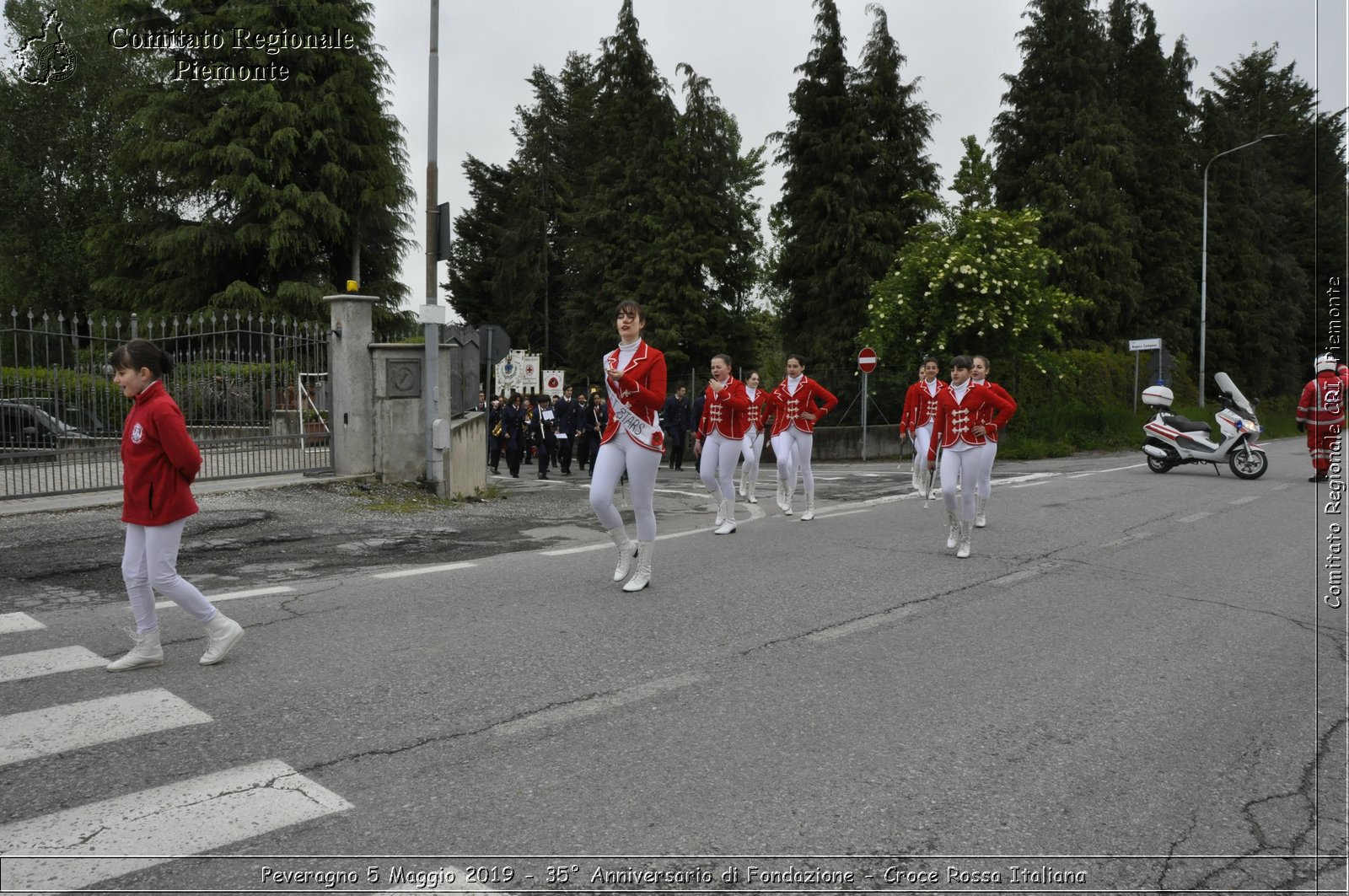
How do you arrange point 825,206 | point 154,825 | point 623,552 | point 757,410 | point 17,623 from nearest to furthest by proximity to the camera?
1. point 154,825
2. point 17,623
3. point 623,552
4. point 757,410
5. point 825,206

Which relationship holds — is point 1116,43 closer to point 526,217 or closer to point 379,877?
point 526,217

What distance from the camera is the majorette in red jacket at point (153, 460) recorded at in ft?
17.1

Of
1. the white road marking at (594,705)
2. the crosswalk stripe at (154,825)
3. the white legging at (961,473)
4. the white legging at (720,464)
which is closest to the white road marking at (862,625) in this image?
the white road marking at (594,705)

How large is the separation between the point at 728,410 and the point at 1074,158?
35.6 meters

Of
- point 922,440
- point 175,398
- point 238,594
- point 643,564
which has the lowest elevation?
point 238,594

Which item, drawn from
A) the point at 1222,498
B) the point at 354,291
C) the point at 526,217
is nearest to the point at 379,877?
the point at 354,291

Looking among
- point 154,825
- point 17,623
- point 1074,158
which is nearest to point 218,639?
point 17,623

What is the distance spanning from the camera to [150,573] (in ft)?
Answer: 17.2

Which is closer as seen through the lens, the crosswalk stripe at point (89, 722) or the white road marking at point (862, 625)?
the crosswalk stripe at point (89, 722)

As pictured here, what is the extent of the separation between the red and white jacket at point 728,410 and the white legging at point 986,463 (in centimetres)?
260

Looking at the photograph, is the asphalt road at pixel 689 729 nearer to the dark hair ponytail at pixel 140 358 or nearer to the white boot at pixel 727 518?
the dark hair ponytail at pixel 140 358

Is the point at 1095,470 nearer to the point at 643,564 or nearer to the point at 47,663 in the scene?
the point at 643,564

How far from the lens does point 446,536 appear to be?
10.3 metres

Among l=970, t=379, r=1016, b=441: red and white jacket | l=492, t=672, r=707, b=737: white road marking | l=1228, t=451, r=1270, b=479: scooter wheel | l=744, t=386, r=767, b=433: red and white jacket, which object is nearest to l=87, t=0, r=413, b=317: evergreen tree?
l=744, t=386, r=767, b=433: red and white jacket
